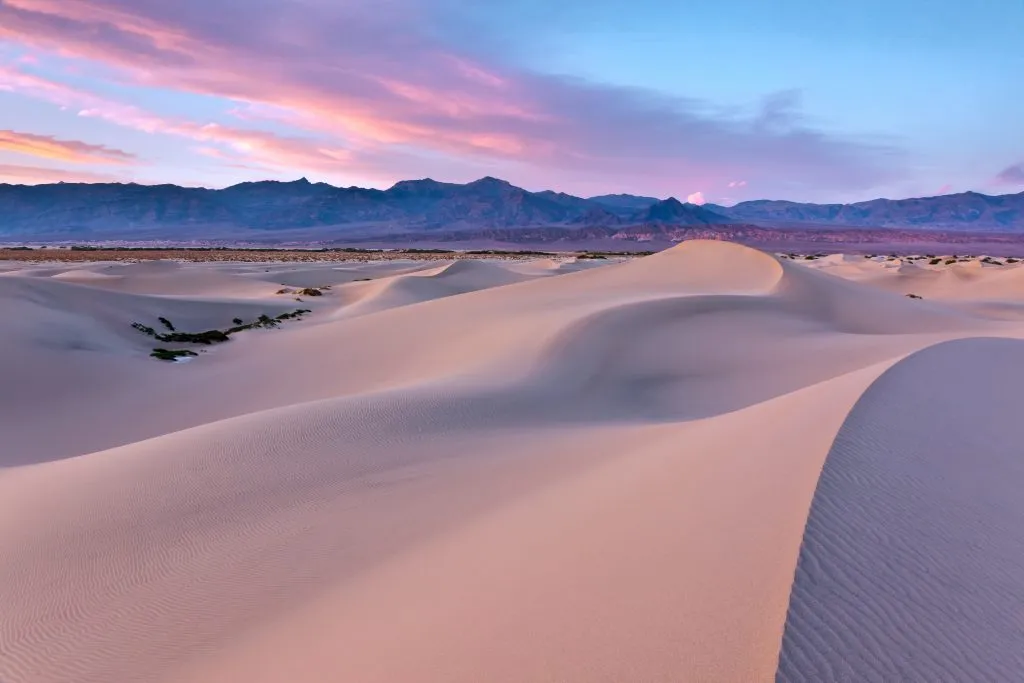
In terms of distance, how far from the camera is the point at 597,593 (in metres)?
3.38

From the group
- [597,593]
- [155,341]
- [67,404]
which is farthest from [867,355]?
[155,341]

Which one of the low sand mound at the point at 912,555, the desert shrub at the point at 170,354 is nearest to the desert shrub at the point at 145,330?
the desert shrub at the point at 170,354

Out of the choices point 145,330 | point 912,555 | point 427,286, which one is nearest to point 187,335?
point 145,330

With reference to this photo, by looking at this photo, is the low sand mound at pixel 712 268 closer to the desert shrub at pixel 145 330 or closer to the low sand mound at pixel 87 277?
the desert shrub at pixel 145 330

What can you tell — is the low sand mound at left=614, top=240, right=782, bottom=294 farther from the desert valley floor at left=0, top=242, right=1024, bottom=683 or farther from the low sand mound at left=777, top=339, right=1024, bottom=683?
the low sand mound at left=777, top=339, right=1024, bottom=683

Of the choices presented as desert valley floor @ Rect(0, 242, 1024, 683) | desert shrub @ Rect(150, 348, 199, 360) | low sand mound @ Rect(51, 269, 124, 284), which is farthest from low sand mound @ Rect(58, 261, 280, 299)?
desert valley floor @ Rect(0, 242, 1024, 683)

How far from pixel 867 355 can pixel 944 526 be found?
28.2ft

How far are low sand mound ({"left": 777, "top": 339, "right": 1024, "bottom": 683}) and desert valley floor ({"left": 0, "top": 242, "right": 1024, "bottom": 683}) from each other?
0.05 feet

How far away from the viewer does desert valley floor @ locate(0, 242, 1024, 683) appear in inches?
116

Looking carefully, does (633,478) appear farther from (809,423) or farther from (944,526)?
(944,526)

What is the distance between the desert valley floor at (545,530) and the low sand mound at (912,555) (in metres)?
0.02

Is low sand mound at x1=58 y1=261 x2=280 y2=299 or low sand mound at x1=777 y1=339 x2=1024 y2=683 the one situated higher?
low sand mound at x1=777 y1=339 x2=1024 y2=683

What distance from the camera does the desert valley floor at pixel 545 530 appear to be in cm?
295

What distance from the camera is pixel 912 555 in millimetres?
3414
